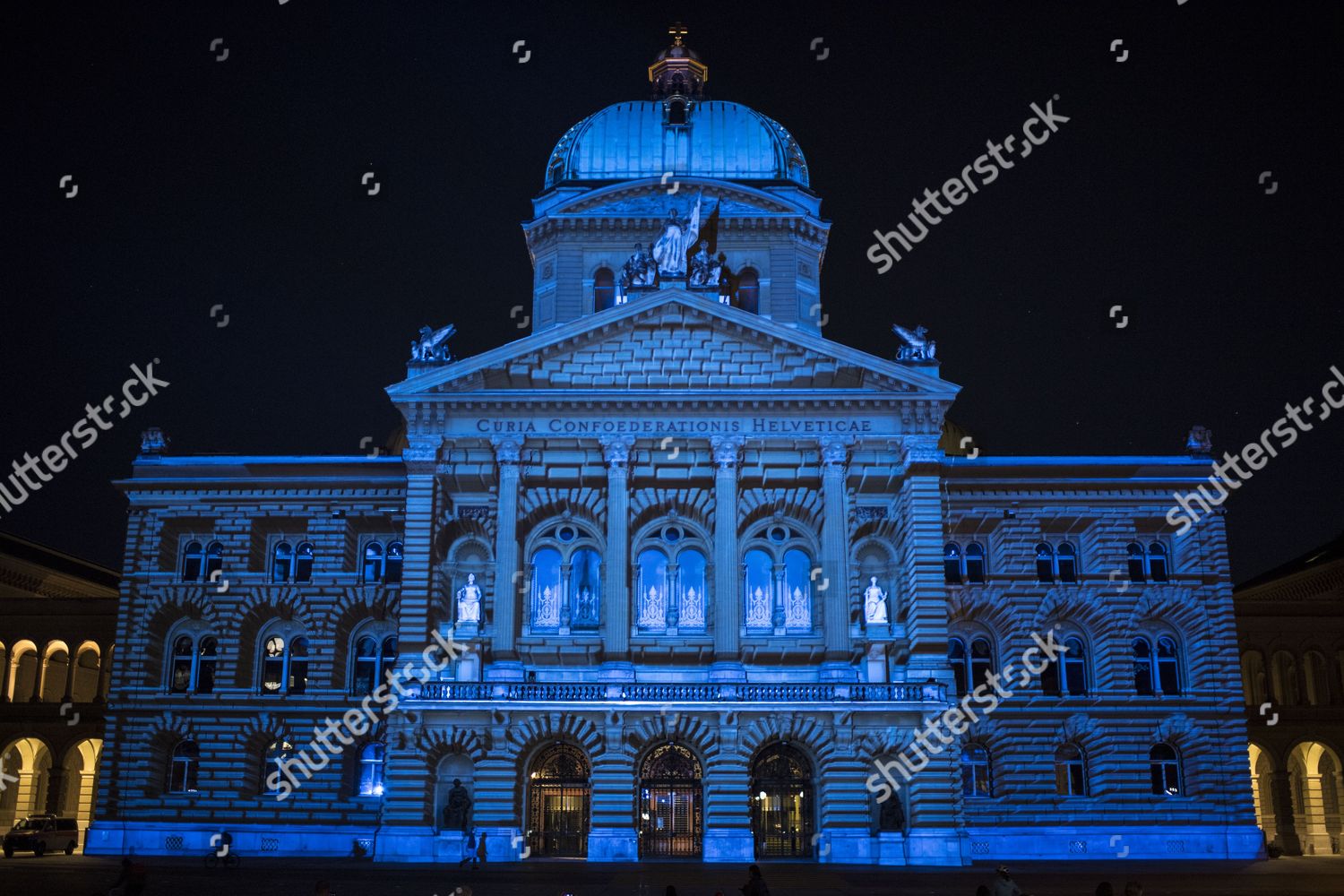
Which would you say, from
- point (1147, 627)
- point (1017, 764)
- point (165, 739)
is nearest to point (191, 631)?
point (165, 739)

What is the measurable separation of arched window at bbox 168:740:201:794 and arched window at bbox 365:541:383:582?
9066mm

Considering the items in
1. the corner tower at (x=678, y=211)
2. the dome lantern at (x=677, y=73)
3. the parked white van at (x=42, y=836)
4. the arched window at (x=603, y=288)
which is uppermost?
the dome lantern at (x=677, y=73)

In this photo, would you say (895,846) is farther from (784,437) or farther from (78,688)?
(78,688)

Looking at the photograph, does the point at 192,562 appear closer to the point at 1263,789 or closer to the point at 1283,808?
the point at 1283,808

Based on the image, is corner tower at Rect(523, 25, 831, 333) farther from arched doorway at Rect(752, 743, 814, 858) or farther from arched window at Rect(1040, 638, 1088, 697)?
arched doorway at Rect(752, 743, 814, 858)

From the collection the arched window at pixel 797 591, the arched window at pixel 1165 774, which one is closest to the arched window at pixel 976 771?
the arched window at pixel 1165 774

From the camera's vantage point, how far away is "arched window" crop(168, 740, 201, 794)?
53156mm

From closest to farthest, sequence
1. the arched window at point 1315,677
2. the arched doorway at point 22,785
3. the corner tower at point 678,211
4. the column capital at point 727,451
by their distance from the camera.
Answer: the column capital at point 727,451
the corner tower at point 678,211
the arched window at point 1315,677
the arched doorway at point 22,785

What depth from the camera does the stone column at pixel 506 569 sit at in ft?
156

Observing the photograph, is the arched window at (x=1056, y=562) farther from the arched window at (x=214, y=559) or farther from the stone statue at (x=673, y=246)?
the arched window at (x=214, y=559)

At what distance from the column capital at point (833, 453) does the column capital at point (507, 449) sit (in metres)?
10.7

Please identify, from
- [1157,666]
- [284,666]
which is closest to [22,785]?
[284,666]

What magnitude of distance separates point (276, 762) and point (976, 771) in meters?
26.4

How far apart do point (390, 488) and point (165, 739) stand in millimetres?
12716
